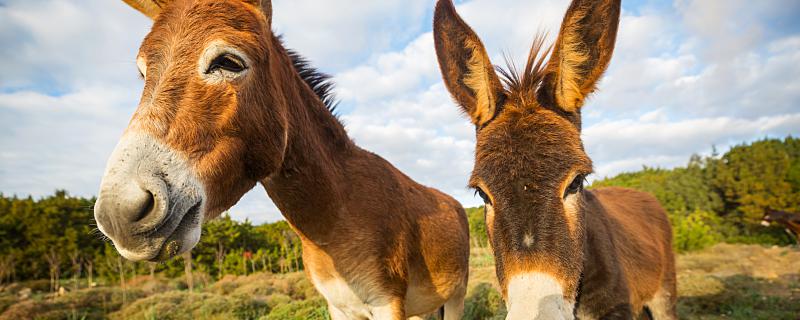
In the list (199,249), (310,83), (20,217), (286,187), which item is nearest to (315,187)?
(286,187)

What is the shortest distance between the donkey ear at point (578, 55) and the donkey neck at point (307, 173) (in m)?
1.59

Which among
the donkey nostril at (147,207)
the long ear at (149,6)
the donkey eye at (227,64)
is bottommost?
the donkey nostril at (147,207)

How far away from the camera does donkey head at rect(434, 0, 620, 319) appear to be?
1.76 metres

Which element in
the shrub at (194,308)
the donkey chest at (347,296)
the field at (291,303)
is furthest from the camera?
the shrub at (194,308)

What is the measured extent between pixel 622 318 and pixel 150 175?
120 inches

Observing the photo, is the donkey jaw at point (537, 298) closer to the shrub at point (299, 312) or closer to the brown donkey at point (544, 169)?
the brown donkey at point (544, 169)

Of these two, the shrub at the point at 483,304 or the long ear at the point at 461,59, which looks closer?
the long ear at the point at 461,59

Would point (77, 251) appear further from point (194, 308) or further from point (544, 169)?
point (544, 169)

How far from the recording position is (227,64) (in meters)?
1.86

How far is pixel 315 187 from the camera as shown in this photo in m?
2.63

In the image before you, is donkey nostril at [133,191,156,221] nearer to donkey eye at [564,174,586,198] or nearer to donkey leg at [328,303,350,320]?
donkey eye at [564,174,586,198]

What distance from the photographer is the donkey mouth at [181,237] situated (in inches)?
60.0

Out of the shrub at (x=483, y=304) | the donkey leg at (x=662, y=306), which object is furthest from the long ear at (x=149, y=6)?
the shrub at (x=483, y=304)

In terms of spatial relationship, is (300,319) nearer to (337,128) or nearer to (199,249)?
(337,128)
